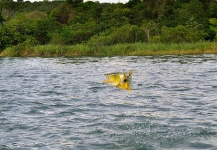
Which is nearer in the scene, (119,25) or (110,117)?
(110,117)

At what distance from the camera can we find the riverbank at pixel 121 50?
1709 inches

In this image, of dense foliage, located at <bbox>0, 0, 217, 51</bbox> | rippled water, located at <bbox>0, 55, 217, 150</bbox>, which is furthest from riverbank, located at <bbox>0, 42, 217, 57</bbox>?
rippled water, located at <bbox>0, 55, 217, 150</bbox>

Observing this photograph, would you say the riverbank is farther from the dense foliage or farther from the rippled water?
the rippled water

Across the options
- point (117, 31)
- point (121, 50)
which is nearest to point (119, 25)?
point (117, 31)

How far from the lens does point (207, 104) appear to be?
42.5ft

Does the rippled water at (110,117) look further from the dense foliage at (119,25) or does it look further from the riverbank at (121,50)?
the dense foliage at (119,25)

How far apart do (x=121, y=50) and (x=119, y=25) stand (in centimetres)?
2961

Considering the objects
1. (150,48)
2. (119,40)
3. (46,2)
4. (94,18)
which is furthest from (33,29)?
(46,2)

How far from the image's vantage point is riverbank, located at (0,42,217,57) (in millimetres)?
43406

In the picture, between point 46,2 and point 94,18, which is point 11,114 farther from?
point 46,2

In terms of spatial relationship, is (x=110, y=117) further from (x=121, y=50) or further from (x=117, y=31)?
(x=117, y=31)

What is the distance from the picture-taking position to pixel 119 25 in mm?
74875

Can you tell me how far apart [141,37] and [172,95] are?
51395 mm

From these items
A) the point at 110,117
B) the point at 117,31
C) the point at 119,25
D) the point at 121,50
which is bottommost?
the point at 121,50
